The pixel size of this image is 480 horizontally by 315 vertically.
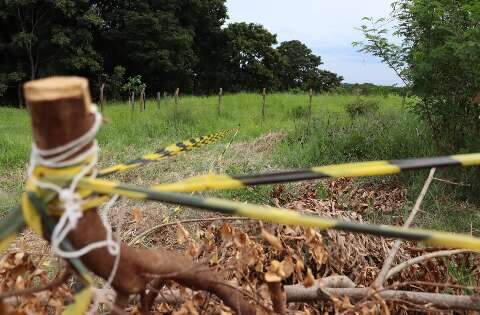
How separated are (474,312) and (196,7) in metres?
27.9

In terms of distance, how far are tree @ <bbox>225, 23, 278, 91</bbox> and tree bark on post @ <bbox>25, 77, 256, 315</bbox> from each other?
2966 cm

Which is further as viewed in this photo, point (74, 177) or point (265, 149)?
point (265, 149)

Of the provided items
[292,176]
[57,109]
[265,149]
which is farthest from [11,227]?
[265,149]

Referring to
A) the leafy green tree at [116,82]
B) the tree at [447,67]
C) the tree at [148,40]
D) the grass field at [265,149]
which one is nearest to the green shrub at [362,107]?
the grass field at [265,149]

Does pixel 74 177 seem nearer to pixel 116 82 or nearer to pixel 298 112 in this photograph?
pixel 298 112

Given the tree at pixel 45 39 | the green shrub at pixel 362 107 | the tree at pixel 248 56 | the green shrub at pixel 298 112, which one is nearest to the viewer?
the green shrub at pixel 362 107

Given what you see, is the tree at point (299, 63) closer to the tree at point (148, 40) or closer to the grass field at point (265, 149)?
the tree at point (148, 40)

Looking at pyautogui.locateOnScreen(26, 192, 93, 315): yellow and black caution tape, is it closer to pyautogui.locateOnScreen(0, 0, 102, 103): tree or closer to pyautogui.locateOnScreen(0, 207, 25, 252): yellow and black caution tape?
pyautogui.locateOnScreen(0, 207, 25, 252): yellow and black caution tape

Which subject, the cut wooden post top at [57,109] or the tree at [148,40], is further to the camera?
the tree at [148,40]

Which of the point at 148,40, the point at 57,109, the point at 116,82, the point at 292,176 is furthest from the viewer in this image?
the point at 148,40

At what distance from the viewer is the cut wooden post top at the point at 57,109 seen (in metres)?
0.79

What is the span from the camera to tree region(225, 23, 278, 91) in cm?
3025

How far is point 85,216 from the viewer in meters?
0.87

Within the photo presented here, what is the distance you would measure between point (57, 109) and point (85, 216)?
0.63 feet
